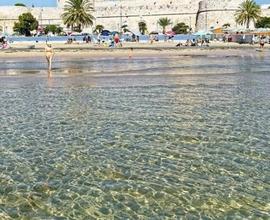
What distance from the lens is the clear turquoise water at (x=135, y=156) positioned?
627cm

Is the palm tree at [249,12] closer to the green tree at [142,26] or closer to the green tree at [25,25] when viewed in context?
the green tree at [142,26]

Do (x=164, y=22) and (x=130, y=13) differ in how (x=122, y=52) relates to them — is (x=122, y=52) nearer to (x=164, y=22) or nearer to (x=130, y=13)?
(x=164, y=22)

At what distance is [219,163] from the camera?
313 inches

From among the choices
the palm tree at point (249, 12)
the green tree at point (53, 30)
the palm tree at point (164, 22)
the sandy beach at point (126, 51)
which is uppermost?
the palm tree at point (249, 12)

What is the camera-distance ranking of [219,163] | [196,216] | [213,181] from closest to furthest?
[196,216] < [213,181] < [219,163]

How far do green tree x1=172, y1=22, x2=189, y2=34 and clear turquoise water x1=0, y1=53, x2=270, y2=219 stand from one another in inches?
3506

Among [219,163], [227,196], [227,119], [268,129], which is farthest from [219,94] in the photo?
[227,196]

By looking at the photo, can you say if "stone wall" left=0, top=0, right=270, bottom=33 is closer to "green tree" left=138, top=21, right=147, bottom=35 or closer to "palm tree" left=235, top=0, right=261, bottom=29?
"green tree" left=138, top=21, right=147, bottom=35

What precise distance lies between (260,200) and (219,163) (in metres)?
1.62

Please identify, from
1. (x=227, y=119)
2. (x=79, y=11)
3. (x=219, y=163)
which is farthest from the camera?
(x=79, y=11)

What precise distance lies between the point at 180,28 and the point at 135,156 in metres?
98.1

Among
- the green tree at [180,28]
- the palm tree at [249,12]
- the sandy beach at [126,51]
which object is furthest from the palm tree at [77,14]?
the sandy beach at [126,51]

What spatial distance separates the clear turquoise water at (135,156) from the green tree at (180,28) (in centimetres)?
8906

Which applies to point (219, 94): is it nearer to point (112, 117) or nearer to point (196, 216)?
point (112, 117)
